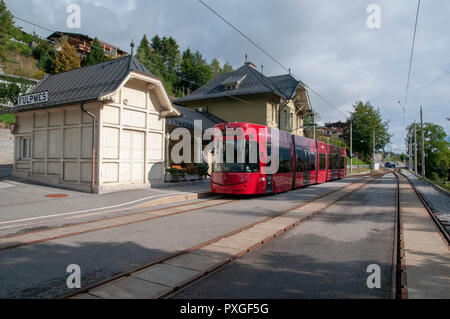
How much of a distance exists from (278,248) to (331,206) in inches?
258

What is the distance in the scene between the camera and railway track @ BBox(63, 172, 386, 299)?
4000mm

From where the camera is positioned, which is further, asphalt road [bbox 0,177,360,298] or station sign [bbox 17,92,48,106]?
station sign [bbox 17,92,48,106]

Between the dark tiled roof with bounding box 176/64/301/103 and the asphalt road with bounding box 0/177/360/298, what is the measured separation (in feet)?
67.1

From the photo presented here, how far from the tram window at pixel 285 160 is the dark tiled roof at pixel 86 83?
7867 millimetres

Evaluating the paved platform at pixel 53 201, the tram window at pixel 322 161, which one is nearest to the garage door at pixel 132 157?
the paved platform at pixel 53 201

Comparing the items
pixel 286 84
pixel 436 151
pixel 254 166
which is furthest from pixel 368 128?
pixel 254 166

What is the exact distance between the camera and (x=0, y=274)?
15.0 feet

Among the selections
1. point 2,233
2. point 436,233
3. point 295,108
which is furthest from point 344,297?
point 295,108

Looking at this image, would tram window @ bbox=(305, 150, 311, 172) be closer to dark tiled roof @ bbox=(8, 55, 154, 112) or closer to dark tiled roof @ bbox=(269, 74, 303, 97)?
dark tiled roof @ bbox=(8, 55, 154, 112)

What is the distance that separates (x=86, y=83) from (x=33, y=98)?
8.91 feet

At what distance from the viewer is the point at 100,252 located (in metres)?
5.75

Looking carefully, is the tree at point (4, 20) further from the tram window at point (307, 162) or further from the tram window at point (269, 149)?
the tram window at point (269, 149)

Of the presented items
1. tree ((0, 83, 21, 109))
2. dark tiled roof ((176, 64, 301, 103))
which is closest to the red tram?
dark tiled roof ((176, 64, 301, 103))
